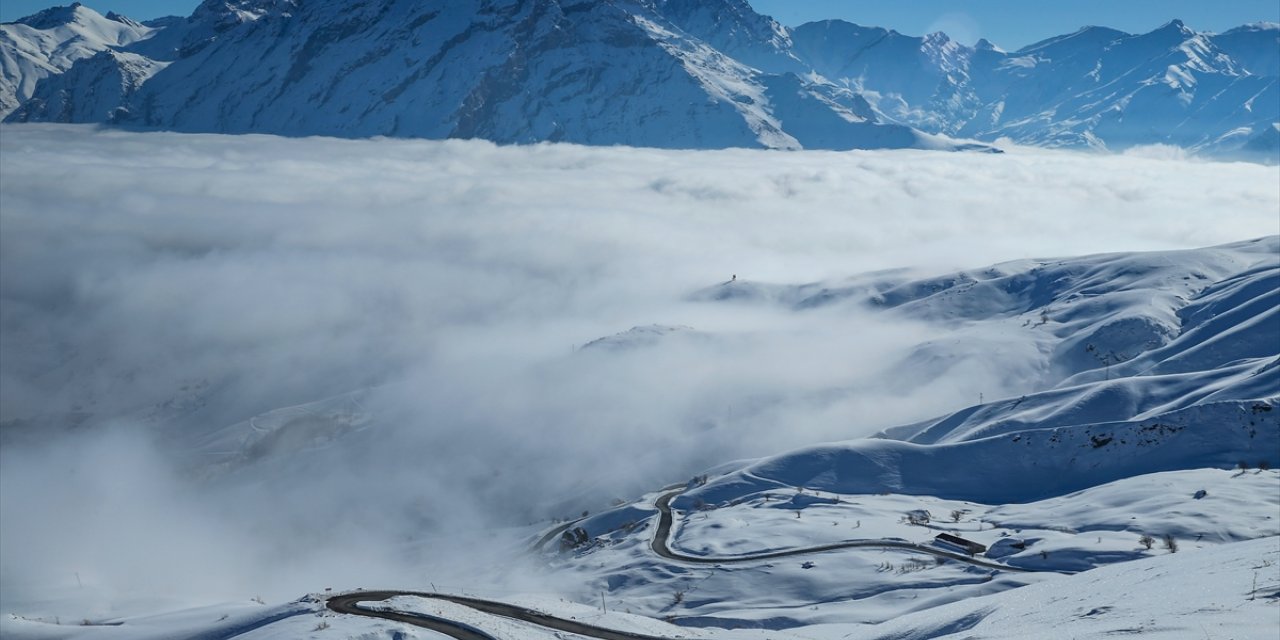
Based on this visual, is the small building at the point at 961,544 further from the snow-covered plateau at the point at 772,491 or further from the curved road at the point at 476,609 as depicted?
the curved road at the point at 476,609

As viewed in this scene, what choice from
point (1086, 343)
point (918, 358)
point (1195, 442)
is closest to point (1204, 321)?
point (1086, 343)

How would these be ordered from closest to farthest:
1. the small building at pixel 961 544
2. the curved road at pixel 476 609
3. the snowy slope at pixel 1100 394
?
the curved road at pixel 476 609, the small building at pixel 961 544, the snowy slope at pixel 1100 394

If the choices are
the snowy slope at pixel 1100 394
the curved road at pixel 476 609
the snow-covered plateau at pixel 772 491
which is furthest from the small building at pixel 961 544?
the snowy slope at pixel 1100 394

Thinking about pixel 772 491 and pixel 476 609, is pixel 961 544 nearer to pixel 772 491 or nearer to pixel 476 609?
pixel 772 491

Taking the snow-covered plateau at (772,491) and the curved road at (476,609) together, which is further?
the snow-covered plateau at (772,491)

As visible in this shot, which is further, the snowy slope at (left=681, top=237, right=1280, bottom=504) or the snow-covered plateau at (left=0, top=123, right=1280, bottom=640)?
the snowy slope at (left=681, top=237, right=1280, bottom=504)

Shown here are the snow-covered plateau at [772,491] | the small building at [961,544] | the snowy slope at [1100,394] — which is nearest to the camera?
the snow-covered plateau at [772,491]

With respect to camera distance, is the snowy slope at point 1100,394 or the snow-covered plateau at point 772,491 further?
the snowy slope at point 1100,394

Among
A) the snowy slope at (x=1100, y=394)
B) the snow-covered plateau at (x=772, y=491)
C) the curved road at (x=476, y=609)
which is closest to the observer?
the curved road at (x=476, y=609)

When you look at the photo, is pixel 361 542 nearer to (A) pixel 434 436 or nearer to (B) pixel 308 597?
(A) pixel 434 436

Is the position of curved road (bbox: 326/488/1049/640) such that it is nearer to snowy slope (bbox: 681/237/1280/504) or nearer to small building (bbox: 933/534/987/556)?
small building (bbox: 933/534/987/556)

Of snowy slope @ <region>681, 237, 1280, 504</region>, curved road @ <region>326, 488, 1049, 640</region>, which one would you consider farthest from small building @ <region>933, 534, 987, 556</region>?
snowy slope @ <region>681, 237, 1280, 504</region>
